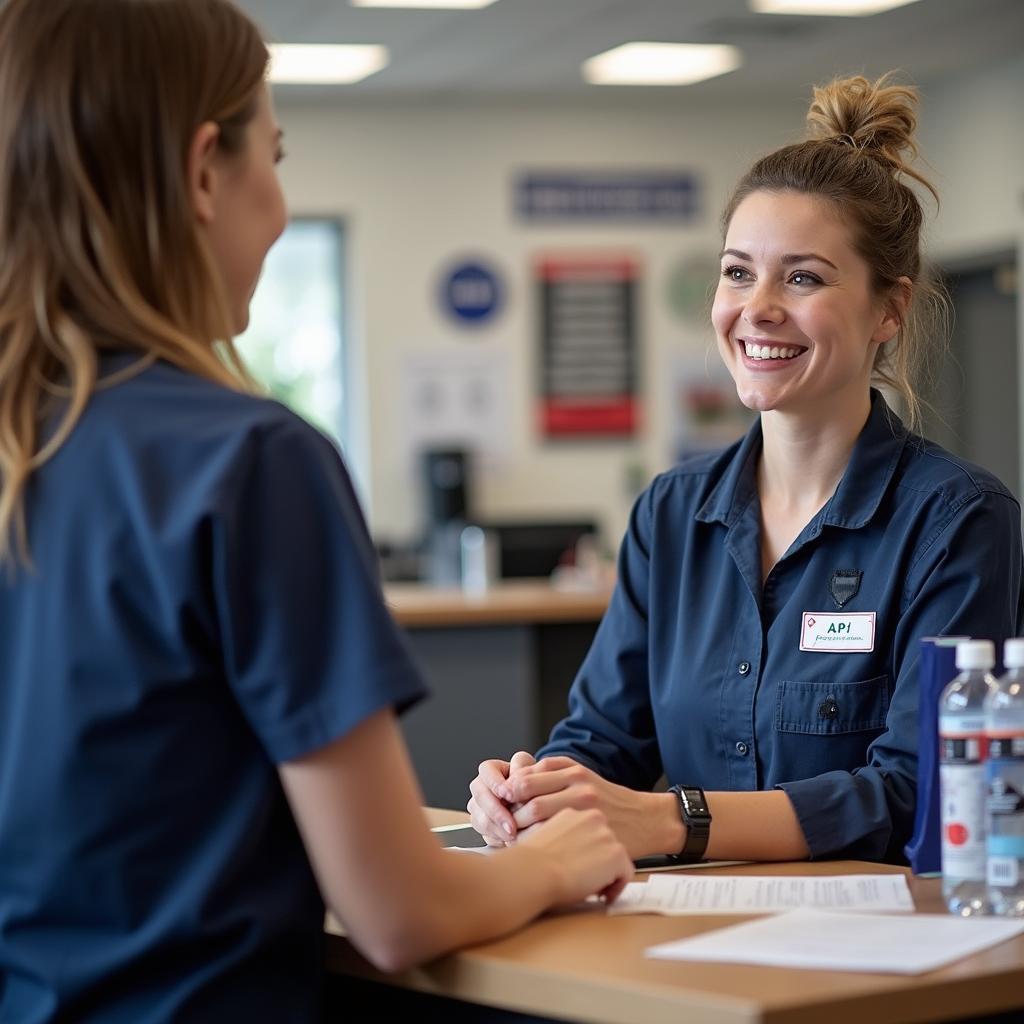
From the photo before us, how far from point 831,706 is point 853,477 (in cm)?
30

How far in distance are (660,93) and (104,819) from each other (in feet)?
25.5

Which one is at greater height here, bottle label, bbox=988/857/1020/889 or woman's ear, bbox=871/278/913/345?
woman's ear, bbox=871/278/913/345

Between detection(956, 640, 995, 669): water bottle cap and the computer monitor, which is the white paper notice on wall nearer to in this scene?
the computer monitor

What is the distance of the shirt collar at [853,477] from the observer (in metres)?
Result: 2.09

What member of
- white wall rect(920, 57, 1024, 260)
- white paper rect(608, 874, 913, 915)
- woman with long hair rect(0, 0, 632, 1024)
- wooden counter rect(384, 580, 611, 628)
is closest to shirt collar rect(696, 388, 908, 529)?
white paper rect(608, 874, 913, 915)

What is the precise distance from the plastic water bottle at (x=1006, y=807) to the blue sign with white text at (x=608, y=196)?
746 centimetres

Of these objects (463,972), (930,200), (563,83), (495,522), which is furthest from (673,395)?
(463,972)

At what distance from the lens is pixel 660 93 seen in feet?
28.1

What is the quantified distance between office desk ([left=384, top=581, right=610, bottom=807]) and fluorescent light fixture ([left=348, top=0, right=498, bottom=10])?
2.62 meters

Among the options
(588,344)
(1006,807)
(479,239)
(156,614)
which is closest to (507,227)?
(479,239)

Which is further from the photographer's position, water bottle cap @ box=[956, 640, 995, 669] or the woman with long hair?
water bottle cap @ box=[956, 640, 995, 669]

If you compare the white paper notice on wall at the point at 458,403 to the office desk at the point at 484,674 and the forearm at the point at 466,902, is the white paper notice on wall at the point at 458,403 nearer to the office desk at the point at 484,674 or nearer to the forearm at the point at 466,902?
the office desk at the point at 484,674

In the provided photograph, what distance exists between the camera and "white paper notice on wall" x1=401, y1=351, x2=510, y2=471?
8.58m

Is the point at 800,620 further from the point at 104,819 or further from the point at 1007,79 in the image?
the point at 1007,79
